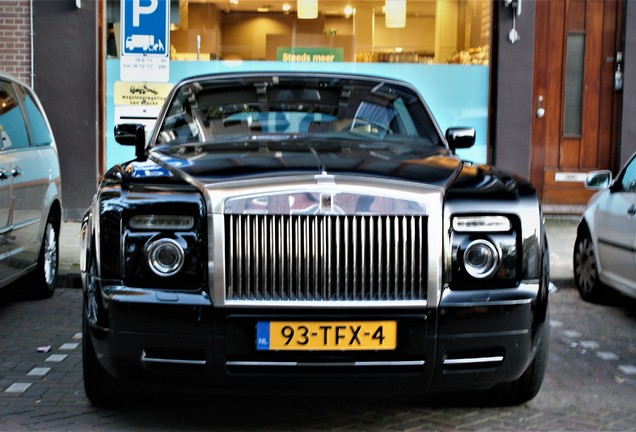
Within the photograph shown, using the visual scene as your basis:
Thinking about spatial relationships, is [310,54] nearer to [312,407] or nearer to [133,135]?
[133,135]

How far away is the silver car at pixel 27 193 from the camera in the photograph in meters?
7.11

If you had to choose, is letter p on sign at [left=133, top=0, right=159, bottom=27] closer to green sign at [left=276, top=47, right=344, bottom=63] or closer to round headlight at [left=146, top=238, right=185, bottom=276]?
green sign at [left=276, top=47, right=344, bottom=63]

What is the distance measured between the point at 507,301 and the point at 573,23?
9.44 meters

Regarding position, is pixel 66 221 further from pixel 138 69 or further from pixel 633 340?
pixel 633 340

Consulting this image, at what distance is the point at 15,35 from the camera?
12383mm

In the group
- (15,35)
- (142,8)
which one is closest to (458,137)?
(142,8)

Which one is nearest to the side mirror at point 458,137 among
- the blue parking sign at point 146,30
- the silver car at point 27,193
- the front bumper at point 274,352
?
the front bumper at point 274,352

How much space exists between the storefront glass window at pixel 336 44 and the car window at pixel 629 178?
16.3 feet

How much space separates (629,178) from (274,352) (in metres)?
4.62

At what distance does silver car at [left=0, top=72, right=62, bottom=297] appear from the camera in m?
7.11

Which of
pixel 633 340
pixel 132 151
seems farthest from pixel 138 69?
pixel 633 340

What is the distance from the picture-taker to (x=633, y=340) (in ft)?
22.9

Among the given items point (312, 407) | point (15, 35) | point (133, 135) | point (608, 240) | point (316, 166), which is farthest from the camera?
point (15, 35)

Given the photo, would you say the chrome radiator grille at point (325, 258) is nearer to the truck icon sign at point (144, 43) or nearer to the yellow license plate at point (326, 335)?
the yellow license plate at point (326, 335)
